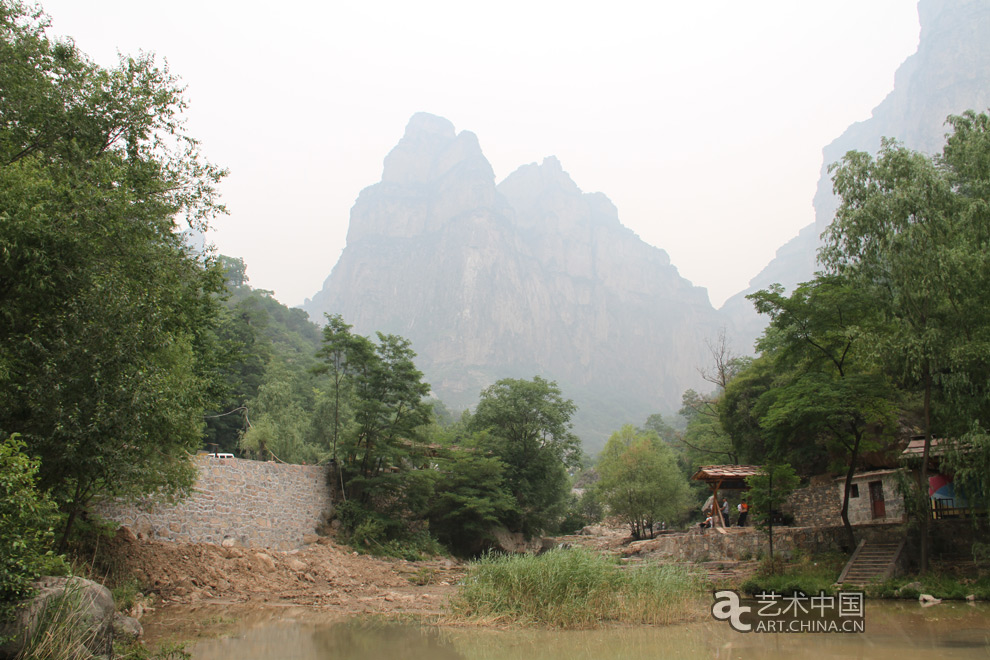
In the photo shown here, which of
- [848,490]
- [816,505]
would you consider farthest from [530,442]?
[848,490]

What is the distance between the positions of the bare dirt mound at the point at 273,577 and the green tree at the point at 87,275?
2741 mm

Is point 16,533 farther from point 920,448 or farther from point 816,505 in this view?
point 816,505

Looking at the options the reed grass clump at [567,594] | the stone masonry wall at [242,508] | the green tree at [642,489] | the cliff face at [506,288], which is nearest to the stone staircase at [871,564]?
the reed grass clump at [567,594]

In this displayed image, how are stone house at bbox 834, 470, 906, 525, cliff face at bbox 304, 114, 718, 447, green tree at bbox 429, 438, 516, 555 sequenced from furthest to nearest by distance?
cliff face at bbox 304, 114, 718, 447, green tree at bbox 429, 438, 516, 555, stone house at bbox 834, 470, 906, 525

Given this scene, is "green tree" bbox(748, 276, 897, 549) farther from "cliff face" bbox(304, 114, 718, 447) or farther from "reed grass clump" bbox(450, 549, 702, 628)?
"cliff face" bbox(304, 114, 718, 447)


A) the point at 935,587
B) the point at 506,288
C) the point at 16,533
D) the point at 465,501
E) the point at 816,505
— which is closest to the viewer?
the point at 16,533

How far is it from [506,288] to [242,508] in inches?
5580

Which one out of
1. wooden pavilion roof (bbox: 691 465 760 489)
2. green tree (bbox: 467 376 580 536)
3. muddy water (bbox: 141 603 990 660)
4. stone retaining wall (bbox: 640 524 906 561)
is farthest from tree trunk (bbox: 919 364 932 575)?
green tree (bbox: 467 376 580 536)

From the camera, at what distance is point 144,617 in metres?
9.47

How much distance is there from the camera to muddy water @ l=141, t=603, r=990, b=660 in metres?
7.50

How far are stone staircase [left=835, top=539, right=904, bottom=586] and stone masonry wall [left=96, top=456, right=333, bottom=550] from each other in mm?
14023

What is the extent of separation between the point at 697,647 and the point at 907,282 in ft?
32.5

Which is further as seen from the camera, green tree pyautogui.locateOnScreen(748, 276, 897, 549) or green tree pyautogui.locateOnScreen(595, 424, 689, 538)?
green tree pyautogui.locateOnScreen(595, 424, 689, 538)

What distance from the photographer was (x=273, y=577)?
1375 centimetres
